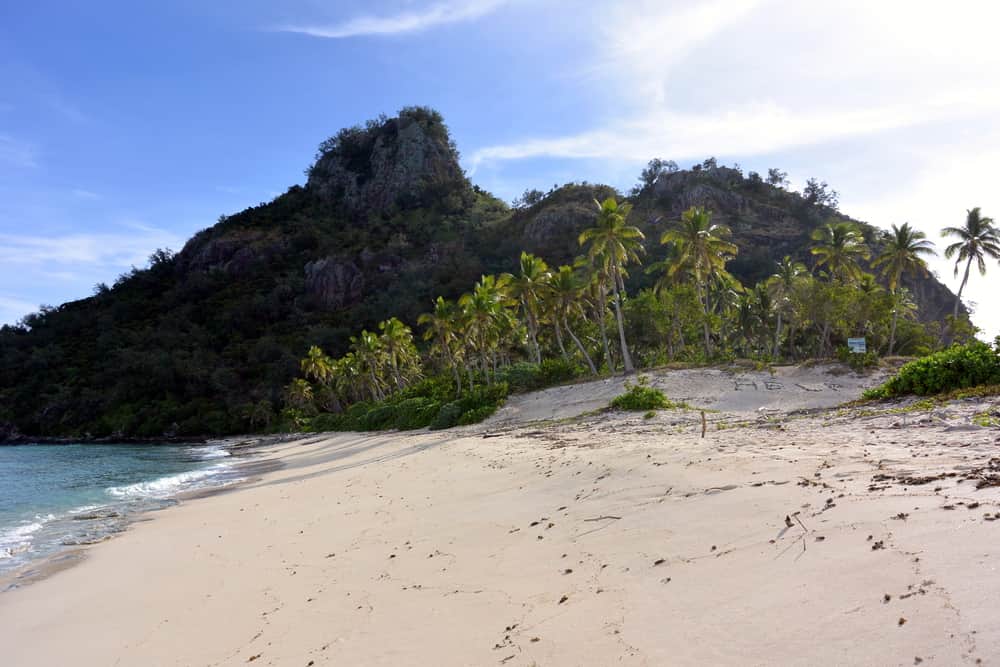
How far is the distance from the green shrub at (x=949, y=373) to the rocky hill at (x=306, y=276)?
66227 mm

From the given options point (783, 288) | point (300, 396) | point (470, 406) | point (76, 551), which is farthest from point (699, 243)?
point (300, 396)

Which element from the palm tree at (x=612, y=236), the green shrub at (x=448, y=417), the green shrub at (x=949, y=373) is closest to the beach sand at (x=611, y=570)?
the green shrub at (x=949, y=373)

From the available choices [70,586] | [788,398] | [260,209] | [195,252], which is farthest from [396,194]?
[70,586]

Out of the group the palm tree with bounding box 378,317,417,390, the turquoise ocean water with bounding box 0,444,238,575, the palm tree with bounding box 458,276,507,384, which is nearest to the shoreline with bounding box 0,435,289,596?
the turquoise ocean water with bounding box 0,444,238,575

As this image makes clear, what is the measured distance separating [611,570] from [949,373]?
14.1m

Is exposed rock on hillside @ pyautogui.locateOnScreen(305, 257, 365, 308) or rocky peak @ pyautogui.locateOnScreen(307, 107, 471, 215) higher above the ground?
rocky peak @ pyautogui.locateOnScreen(307, 107, 471, 215)

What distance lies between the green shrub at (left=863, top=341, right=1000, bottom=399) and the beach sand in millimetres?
3517

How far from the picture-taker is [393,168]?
13475cm

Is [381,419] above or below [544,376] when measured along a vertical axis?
below

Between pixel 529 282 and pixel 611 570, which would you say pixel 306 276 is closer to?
pixel 529 282

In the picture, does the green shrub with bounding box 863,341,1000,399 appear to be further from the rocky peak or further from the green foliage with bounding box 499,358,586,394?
the rocky peak

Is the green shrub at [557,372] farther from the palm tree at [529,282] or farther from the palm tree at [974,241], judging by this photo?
the palm tree at [974,241]

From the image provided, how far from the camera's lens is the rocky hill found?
87875 millimetres

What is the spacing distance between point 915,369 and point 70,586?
797 inches
